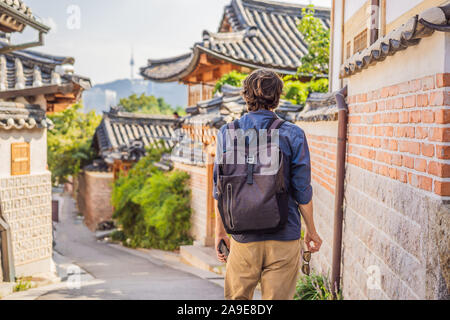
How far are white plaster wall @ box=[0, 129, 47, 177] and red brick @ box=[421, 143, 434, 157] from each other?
25.9ft

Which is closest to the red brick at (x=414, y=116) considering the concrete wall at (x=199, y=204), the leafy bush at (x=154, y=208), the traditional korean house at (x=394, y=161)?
the traditional korean house at (x=394, y=161)

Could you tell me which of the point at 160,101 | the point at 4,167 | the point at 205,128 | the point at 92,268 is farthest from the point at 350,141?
the point at 160,101

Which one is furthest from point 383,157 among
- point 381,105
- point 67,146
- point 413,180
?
point 67,146

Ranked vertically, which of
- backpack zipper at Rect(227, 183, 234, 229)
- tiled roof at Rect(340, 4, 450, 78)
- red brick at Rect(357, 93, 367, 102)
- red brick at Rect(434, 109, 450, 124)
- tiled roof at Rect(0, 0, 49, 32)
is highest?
tiled roof at Rect(0, 0, 49, 32)

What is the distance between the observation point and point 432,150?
2.44 metres

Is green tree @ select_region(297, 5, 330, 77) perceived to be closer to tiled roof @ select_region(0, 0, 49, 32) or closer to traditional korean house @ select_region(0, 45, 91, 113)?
traditional korean house @ select_region(0, 45, 91, 113)

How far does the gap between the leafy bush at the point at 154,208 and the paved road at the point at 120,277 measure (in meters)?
0.77

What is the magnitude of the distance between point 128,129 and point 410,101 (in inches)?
818

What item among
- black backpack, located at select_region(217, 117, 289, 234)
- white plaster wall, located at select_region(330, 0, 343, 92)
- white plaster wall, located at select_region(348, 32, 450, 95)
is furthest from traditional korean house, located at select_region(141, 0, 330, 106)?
black backpack, located at select_region(217, 117, 289, 234)

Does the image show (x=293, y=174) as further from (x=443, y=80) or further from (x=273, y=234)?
(x=443, y=80)

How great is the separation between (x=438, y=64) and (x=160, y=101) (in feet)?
134

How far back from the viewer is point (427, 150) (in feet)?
8.18

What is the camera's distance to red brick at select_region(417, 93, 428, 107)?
254 cm

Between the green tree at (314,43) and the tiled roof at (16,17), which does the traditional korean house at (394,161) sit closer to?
the green tree at (314,43)
